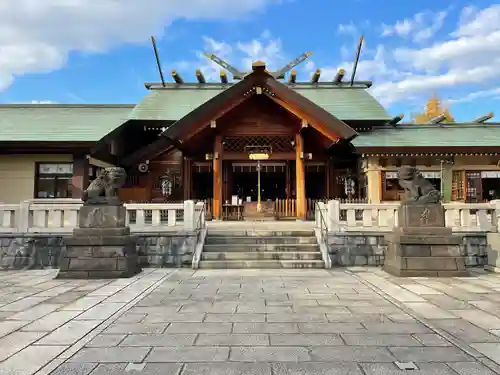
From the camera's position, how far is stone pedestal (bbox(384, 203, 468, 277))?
785cm

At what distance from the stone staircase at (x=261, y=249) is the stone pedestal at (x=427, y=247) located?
207 cm

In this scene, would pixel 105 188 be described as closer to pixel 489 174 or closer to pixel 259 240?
pixel 259 240

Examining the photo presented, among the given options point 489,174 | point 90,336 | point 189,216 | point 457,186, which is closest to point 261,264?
point 189,216

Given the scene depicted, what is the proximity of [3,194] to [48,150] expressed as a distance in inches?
105

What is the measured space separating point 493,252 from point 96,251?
9.90 m

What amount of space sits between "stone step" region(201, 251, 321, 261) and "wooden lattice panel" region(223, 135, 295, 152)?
6.69 meters

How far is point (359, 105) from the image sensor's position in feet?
58.1

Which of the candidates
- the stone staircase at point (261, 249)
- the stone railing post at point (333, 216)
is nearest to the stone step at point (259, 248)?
the stone staircase at point (261, 249)

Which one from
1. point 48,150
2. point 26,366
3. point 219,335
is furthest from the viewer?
point 48,150

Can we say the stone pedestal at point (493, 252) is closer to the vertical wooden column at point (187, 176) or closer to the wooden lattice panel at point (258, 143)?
the wooden lattice panel at point (258, 143)

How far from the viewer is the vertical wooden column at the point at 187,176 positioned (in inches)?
634

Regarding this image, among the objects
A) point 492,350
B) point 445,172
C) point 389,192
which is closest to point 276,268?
point 492,350

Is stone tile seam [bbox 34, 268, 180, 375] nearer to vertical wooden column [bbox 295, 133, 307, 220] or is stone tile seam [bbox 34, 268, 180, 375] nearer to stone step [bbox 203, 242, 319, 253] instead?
stone step [bbox 203, 242, 319, 253]

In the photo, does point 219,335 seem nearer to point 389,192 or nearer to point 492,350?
point 492,350
